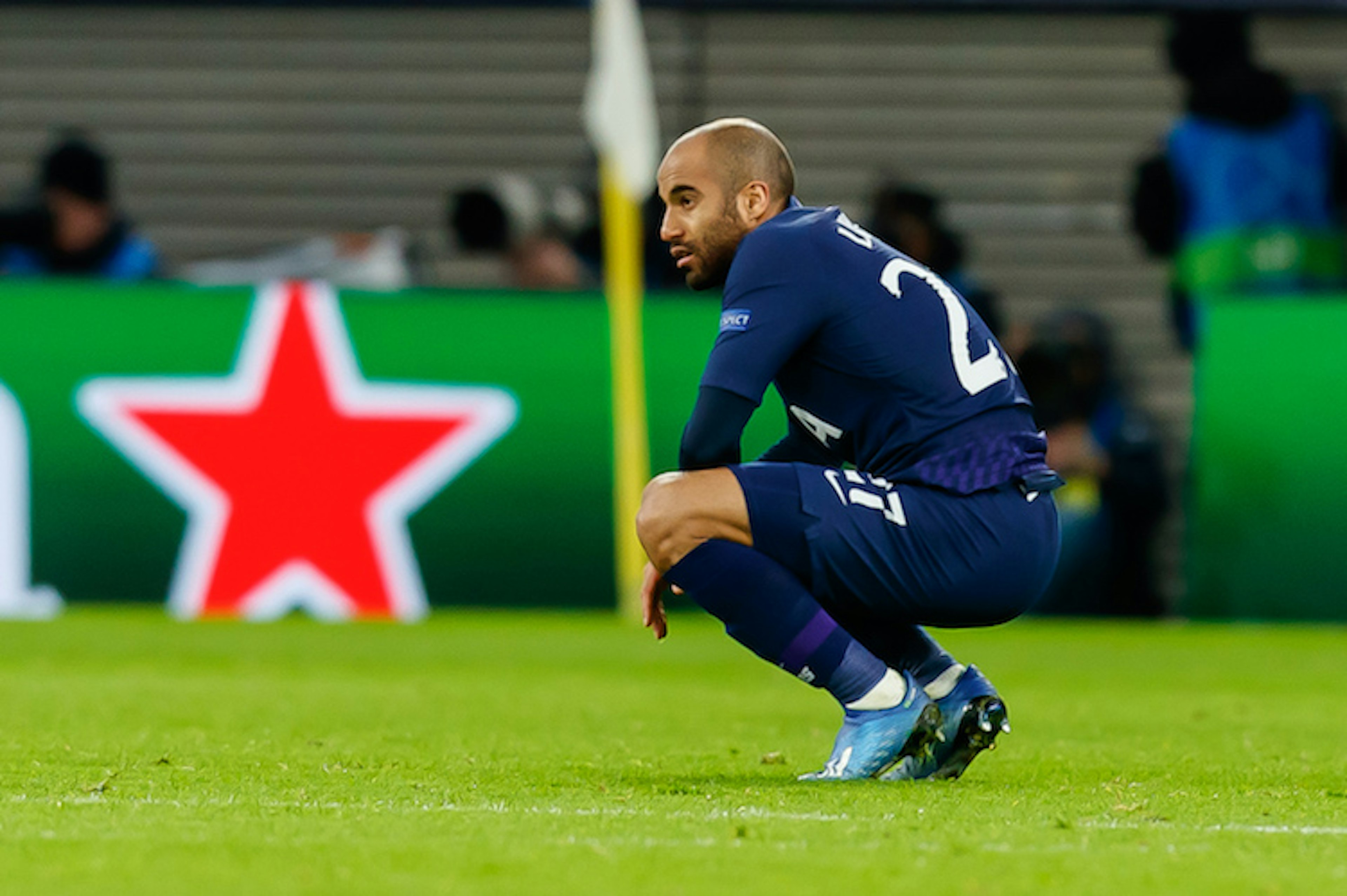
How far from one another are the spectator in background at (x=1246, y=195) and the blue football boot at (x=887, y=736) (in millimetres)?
7473

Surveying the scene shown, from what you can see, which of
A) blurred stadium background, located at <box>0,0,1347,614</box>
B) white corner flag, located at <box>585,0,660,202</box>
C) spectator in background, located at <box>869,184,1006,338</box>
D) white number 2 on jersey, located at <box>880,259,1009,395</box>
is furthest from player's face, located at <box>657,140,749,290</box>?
blurred stadium background, located at <box>0,0,1347,614</box>

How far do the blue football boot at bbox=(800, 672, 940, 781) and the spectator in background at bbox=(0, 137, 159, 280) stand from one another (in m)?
7.60

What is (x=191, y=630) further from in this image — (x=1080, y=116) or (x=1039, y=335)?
(x=1080, y=116)

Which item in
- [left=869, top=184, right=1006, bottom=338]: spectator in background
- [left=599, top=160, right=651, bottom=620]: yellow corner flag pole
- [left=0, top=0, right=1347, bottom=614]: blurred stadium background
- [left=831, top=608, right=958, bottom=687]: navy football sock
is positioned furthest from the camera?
[left=0, top=0, right=1347, bottom=614]: blurred stadium background

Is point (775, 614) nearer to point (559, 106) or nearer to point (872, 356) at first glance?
point (872, 356)

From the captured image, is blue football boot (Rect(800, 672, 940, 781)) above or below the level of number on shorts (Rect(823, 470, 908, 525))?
below

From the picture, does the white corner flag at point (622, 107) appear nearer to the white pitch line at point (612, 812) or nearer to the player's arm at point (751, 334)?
the player's arm at point (751, 334)

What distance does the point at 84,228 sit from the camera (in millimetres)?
12062

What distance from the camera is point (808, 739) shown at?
20.2ft


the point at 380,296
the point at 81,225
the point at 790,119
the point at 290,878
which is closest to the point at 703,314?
the point at 380,296

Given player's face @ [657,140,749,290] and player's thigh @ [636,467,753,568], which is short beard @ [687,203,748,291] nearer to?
player's face @ [657,140,749,290]

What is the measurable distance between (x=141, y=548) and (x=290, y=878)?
Answer: 24.6 ft

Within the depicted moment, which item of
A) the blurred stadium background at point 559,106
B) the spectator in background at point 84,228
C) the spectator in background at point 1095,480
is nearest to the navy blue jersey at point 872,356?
→ the spectator in background at point 1095,480

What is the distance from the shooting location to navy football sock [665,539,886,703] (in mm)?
4812
